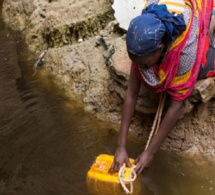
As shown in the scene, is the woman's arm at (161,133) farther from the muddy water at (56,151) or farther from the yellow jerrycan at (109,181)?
the muddy water at (56,151)

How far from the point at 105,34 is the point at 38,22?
129cm

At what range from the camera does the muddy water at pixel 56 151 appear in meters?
2.58

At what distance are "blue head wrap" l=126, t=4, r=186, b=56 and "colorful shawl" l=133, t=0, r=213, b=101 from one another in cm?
16

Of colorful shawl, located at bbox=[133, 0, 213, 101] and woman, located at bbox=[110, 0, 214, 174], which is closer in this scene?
woman, located at bbox=[110, 0, 214, 174]

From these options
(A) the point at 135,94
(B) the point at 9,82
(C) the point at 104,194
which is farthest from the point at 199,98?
(B) the point at 9,82

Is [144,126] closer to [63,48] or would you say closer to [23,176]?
[23,176]

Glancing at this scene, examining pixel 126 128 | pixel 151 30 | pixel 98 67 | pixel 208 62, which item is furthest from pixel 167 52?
pixel 98 67

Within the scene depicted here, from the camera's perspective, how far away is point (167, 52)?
2.16m

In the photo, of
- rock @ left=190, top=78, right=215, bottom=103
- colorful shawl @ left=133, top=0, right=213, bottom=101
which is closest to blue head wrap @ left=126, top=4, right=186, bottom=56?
colorful shawl @ left=133, top=0, right=213, bottom=101

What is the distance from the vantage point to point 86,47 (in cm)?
381

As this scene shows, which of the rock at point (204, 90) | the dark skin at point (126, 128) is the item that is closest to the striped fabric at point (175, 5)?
the dark skin at point (126, 128)

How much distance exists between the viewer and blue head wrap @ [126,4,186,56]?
194 cm

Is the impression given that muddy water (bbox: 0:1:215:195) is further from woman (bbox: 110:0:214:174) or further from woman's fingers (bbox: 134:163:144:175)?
woman (bbox: 110:0:214:174)

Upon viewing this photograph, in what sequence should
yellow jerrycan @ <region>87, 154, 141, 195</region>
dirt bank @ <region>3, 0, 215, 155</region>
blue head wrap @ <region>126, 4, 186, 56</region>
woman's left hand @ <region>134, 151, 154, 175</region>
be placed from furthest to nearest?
dirt bank @ <region>3, 0, 215, 155</region> < woman's left hand @ <region>134, 151, 154, 175</region> < yellow jerrycan @ <region>87, 154, 141, 195</region> < blue head wrap @ <region>126, 4, 186, 56</region>
